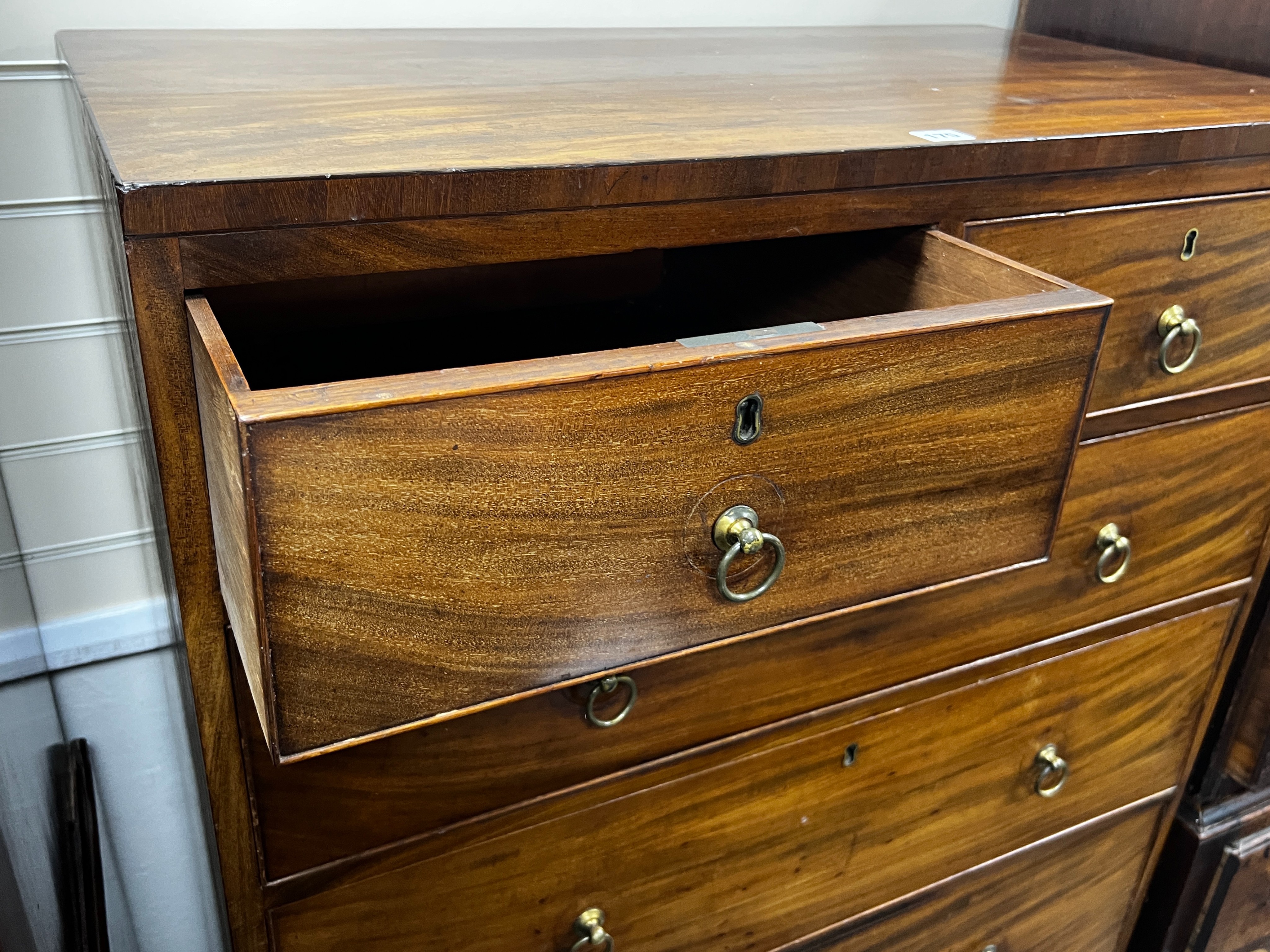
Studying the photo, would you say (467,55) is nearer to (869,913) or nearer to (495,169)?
(495,169)

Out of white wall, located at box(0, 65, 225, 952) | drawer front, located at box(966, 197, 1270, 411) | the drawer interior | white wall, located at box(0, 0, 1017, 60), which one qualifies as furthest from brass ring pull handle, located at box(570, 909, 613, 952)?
white wall, located at box(0, 0, 1017, 60)

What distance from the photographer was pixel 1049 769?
33.3 inches

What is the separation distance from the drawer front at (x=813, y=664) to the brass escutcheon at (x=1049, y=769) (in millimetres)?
112

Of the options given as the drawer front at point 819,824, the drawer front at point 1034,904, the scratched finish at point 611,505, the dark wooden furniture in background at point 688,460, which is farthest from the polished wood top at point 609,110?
the drawer front at point 1034,904

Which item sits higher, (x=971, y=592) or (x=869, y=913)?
(x=971, y=592)

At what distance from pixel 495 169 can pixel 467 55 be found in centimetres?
34

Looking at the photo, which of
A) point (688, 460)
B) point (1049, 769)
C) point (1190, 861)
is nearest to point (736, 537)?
point (688, 460)

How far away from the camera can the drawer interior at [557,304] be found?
0.64 metres

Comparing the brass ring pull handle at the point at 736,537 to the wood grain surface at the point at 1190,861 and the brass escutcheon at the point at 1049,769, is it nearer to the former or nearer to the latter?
the brass escutcheon at the point at 1049,769

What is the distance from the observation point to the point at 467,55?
2.47 ft

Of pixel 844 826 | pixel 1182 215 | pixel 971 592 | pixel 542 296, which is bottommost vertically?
pixel 844 826

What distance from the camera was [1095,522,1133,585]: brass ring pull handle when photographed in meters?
0.76

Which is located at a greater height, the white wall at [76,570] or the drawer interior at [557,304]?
the drawer interior at [557,304]

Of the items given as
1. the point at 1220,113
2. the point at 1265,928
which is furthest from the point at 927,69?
the point at 1265,928
